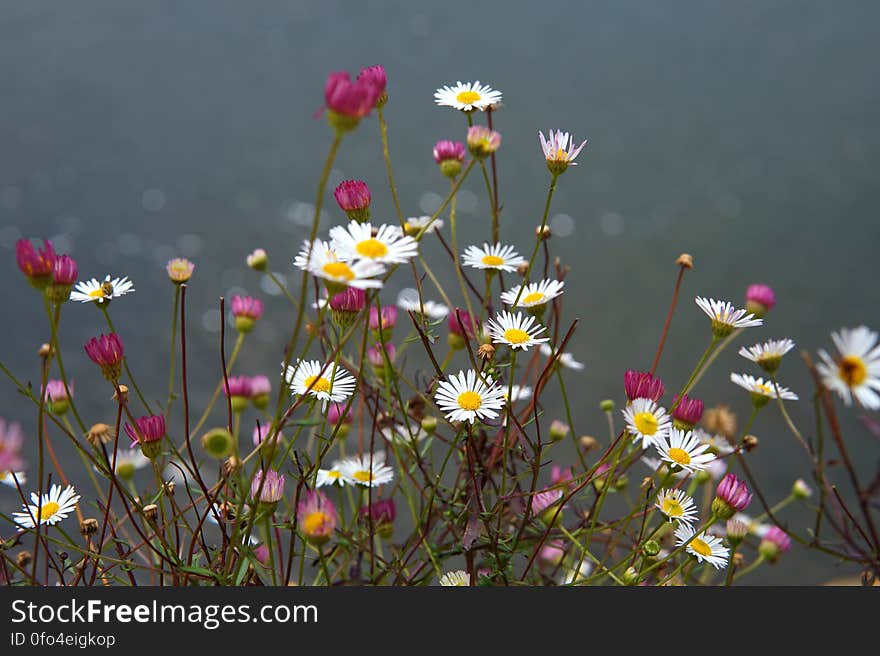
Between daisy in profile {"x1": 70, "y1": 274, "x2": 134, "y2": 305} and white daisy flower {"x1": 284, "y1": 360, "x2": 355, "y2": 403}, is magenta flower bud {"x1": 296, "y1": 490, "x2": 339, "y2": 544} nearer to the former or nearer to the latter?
white daisy flower {"x1": 284, "y1": 360, "x2": 355, "y2": 403}

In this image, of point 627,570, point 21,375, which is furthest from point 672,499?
point 21,375

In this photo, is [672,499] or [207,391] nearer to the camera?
[672,499]

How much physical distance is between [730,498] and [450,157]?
242mm

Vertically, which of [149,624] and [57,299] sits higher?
[57,299]

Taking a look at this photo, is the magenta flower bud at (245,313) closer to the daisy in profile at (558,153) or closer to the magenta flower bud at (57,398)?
the magenta flower bud at (57,398)

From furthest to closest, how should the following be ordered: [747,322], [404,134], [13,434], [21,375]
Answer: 1. [404,134]
2. [21,375]
3. [747,322]
4. [13,434]

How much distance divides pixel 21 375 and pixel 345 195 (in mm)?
790

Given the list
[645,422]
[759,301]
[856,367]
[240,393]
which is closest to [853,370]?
[856,367]

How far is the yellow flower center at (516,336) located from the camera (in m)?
0.40

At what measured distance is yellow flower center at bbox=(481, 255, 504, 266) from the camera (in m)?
0.44

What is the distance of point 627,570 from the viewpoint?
419 mm

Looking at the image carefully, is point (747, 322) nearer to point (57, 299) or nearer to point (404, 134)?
point (57, 299)

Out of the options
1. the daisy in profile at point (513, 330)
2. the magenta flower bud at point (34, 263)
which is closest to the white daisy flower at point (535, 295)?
the daisy in profile at point (513, 330)

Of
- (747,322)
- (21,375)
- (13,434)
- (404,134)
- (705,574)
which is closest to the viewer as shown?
(13,434)
